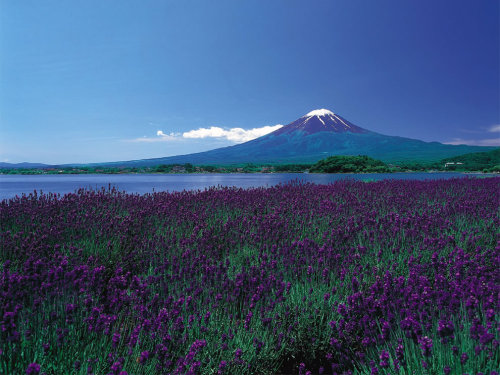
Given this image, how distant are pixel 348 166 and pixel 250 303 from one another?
→ 4135cm

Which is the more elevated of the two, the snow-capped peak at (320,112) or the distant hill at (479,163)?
the snow-capped peak at (320,112)

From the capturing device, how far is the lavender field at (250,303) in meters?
1.52

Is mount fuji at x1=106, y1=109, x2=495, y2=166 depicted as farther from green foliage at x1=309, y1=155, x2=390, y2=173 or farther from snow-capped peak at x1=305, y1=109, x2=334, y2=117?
green foliage at x1=309, y1=155, x2=390, y2=173

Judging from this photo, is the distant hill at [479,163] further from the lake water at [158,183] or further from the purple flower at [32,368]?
the purple flower at [32,368]

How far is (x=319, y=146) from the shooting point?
516 ft

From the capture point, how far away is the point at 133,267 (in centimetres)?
326

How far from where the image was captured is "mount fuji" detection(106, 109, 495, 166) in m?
136

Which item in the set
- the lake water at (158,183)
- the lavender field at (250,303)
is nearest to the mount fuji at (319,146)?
the lake water at (158,183)

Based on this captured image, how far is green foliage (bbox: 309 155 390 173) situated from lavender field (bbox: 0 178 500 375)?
37.1 meters

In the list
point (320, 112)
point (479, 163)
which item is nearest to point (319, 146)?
point (320, 112)

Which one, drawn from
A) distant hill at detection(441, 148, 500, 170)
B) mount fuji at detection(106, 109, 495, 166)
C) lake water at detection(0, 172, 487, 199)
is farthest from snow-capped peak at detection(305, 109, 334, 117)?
lake water at detection(0, 172, 487, 199)

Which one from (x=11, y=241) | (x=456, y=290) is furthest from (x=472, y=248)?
(x=11, y=241)

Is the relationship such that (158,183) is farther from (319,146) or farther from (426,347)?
(319,146)

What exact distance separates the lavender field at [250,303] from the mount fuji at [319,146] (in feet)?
402
